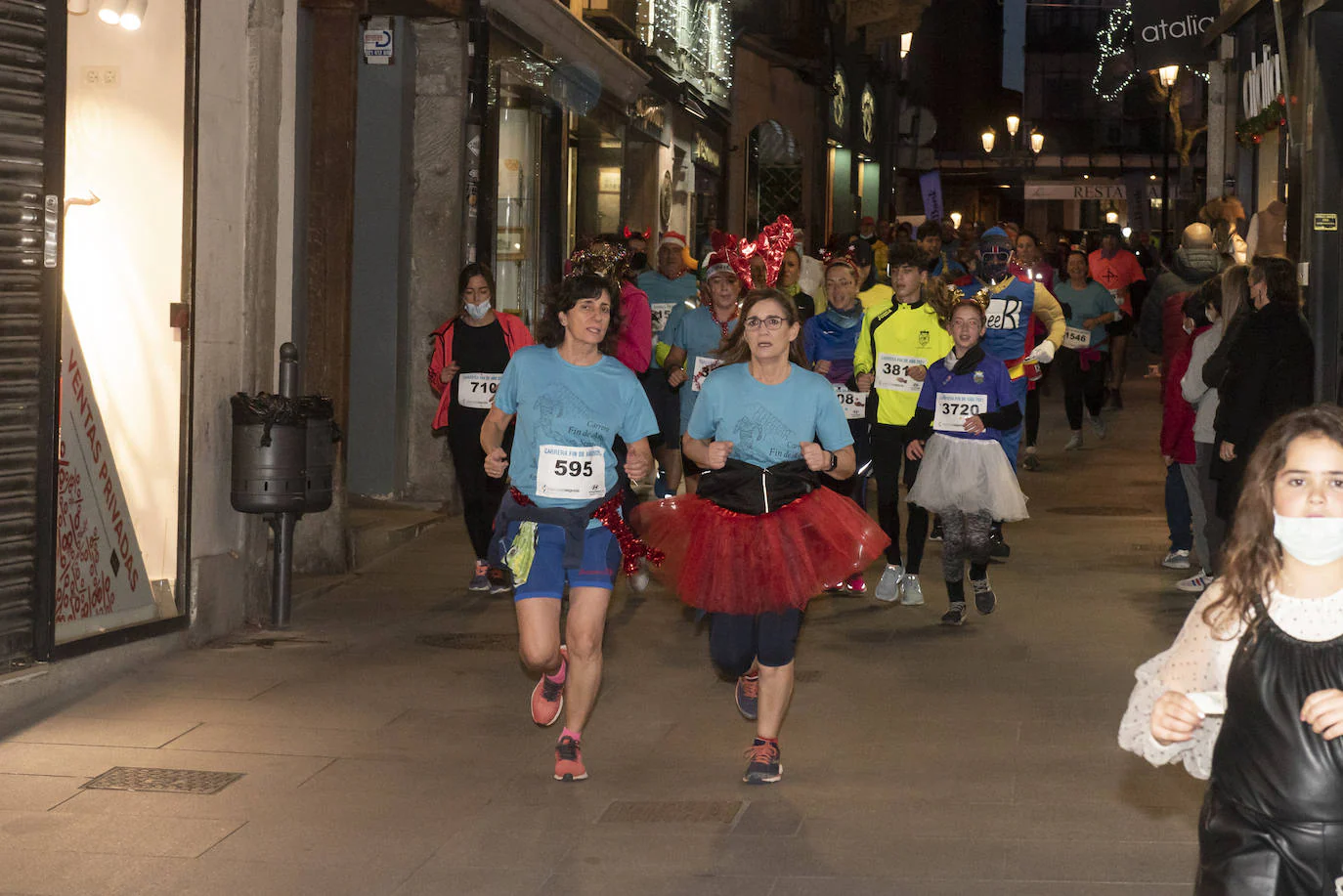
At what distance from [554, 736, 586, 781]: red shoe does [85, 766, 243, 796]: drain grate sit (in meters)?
1.22

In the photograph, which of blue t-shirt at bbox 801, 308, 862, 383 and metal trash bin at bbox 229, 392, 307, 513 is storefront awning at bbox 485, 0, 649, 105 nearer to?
blue t-shirt at bbox 801, 308, 862, 383

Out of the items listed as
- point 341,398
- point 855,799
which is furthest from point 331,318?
point 855,799

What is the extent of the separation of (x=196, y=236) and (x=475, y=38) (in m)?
5.80

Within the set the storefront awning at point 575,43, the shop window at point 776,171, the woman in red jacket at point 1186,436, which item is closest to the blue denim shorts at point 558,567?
the woman in red jacket at point 1186,436

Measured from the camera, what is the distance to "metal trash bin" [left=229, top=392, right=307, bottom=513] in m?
10.2

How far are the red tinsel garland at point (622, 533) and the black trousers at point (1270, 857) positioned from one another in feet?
12.3

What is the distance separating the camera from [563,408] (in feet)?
24.9

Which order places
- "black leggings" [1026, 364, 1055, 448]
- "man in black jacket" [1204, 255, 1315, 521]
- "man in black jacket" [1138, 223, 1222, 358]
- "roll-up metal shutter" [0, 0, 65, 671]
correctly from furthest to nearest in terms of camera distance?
"black leggings" [1026, 364, 1055, 448] → "man in black jacket" [1138, 223, 1222, 358] → "man in black jacket" [1204, 255, 1315, 521] → "roll-up metal shutter" [0, 0, 65, 671]

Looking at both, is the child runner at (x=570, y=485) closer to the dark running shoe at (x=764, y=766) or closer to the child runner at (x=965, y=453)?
the dark running shoe at (x=764, y=766)

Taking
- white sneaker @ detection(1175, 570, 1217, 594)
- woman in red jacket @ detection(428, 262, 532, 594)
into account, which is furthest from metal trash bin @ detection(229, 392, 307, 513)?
white sneaker @ detection(1175, 570, 1217, 594)

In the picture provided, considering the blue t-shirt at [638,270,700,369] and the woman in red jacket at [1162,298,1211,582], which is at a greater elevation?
the blue t-shirt at [638,270,700,369]

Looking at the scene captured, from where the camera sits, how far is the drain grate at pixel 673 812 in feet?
22.4

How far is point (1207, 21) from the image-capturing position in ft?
55.3

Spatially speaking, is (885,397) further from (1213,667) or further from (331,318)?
(1213,667)
